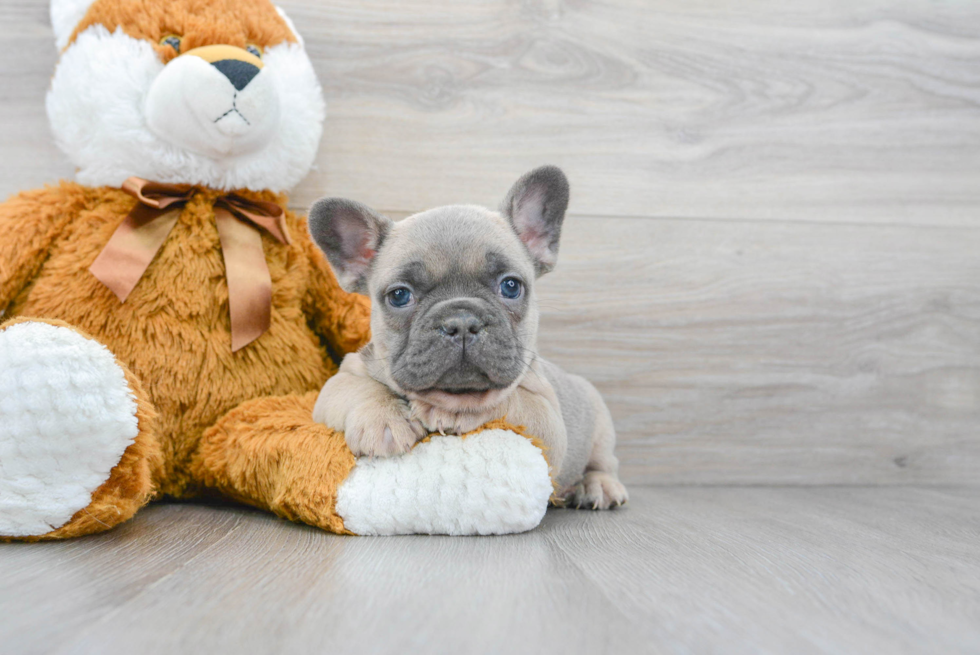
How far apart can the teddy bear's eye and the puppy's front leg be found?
2.43 feet

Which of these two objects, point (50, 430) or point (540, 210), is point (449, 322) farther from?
point (50, 430)

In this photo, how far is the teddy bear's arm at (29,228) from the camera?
1.32 metres

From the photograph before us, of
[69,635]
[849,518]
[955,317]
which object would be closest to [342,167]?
[69,635]

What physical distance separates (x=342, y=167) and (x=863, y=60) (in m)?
1.49

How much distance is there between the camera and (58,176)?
5.52 feet

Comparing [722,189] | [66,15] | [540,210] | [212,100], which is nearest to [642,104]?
[722,189]

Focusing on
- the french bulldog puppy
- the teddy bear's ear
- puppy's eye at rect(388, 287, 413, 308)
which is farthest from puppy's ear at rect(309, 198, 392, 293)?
the teddy bear's ear

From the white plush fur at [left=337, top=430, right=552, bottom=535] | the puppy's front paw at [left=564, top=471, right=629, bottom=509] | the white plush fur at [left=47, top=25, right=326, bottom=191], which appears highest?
the white plush fur at [left=47, top=25, right=326, bottom=191]

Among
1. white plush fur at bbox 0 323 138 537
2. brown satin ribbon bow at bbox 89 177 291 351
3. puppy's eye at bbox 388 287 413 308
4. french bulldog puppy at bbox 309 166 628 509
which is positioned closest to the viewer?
white plush fur at bbox 0 323 138 537

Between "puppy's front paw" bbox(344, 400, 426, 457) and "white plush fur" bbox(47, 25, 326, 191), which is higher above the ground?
"white plush fur" bbox(47, 25, 326, 191)

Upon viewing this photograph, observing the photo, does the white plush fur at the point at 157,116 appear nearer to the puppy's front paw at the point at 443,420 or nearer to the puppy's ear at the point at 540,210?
the puppy's ear at the point at 540,210

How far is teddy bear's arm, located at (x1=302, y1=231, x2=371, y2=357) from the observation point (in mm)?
1560

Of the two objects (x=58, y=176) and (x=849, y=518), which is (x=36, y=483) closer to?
(x=58, y=176)

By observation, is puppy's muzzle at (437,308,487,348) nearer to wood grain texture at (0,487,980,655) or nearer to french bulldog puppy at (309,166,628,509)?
french bulldog puppy at (309,166,628,509)
